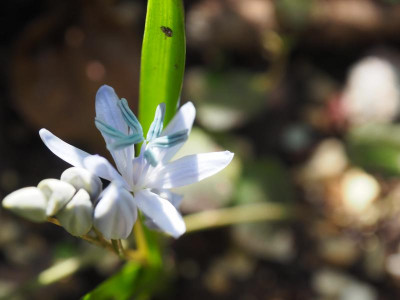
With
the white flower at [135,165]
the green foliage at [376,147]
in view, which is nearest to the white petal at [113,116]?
the white flower at [135,165]

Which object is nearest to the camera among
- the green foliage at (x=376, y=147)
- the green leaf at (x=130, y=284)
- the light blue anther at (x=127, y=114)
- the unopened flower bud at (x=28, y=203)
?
the unopened flower bud at (x=28, y=203)

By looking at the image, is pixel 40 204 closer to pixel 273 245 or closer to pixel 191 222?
pixel 191 222

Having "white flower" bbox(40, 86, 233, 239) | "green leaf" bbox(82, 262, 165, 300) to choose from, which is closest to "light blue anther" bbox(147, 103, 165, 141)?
"white flower" bbox(40, 86, 233, 239)

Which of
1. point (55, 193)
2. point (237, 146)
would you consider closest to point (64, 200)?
point (55, 193)

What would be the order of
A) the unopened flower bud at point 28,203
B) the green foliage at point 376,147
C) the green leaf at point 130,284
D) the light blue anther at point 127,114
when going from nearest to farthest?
the unopened flower bud at point 28,203 < the light blue anther at point 127,114 < the green leaf at point 130,284 < the green foliage at point 376,147

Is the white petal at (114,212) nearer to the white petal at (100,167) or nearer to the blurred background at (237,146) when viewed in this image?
Answer: the white petal at (100,167)
